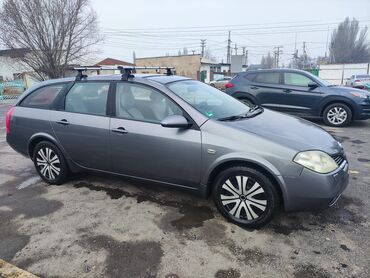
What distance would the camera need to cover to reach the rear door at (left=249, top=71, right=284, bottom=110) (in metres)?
7.90

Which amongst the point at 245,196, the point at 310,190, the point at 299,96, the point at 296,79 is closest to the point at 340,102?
the point at 299,96

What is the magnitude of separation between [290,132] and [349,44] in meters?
79.3

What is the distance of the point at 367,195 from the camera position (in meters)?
3.60

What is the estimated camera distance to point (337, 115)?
24.9ft

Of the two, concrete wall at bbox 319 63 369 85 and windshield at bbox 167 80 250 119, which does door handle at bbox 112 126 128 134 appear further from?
concrete wall at bbox 319 63 369 85

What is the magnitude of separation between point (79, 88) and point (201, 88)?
167 centimetres

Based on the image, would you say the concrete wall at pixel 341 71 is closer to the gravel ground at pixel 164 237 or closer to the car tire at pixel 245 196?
the gravel ground at pixel 164 237

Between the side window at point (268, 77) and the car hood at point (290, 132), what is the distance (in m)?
4.80

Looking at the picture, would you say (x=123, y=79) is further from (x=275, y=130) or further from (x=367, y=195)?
(x=367, y=195)

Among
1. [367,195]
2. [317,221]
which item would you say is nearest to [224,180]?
[317,221]

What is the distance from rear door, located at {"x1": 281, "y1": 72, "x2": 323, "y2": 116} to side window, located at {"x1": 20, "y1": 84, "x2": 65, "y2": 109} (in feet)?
19.2

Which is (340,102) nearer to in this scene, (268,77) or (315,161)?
(268,77)

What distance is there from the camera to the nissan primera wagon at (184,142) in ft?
8.99

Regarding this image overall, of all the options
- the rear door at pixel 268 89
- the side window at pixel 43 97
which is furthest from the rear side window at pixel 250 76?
the side window at pixel 43 97
